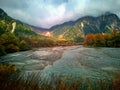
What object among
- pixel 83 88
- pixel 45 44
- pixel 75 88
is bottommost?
pixel 45 44

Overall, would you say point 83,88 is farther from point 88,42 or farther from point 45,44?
point 45,44

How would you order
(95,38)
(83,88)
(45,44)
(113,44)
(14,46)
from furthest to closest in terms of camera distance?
(45,44), (95,38), (113,44), (14,46), (83,88)

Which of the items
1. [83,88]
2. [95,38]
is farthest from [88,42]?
[83,88]

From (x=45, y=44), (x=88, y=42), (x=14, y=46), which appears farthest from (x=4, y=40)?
(x=45, y=44)

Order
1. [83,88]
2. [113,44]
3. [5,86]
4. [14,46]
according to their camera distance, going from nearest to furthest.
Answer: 1. [5,86]
2. [83,88]
3. [14,46]
4. [113,44]

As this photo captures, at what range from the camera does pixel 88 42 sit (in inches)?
5640

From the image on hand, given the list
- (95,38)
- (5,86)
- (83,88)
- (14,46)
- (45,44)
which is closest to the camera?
(5,86)

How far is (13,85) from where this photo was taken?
26.5 ft

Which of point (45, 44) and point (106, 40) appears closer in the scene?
point (106, 40)

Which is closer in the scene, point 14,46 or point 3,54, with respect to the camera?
point 3,54

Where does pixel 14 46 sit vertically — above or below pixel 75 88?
below

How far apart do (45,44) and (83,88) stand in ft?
548

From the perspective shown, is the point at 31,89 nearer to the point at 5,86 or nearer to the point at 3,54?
the point at 5,86

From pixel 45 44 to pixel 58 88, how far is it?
577ft
